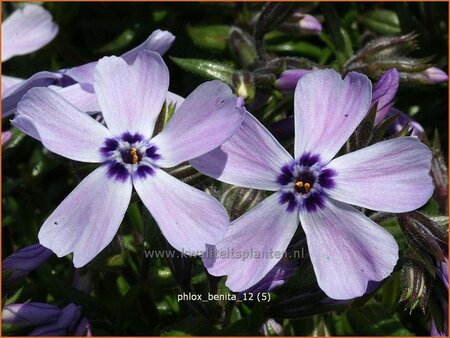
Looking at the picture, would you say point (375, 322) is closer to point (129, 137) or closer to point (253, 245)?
point (253, 245)

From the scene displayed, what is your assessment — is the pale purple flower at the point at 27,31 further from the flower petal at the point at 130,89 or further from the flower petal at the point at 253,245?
the flower petal at the point at 253,245

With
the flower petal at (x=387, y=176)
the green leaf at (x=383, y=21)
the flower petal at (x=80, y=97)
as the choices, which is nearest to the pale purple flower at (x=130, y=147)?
the flower petal at (x=80, y=97)

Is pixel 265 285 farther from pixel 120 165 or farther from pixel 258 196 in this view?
pixel 120 165

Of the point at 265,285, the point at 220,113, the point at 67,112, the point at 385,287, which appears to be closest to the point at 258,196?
the point at 265,285

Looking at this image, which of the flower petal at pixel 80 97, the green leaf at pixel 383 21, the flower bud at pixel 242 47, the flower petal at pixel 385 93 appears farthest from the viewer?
the green leaf at pixel 383 21

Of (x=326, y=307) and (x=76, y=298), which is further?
(x=76, y=298)

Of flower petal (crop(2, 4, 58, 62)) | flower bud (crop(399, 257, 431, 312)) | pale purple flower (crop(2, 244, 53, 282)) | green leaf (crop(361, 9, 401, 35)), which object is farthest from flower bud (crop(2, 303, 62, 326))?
green leaf (crop(361, 9, 401, 35))

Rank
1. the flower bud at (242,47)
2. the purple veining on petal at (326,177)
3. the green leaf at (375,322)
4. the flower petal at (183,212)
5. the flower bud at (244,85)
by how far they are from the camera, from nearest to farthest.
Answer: the flower petal at (183,212), the purple veining on petal at (326,177), the flower bud at (244,85), the green leaf at (375,322), the flower bud at (242,47)

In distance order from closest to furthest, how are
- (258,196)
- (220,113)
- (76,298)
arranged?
(220,113), (258,196), (76,298)
